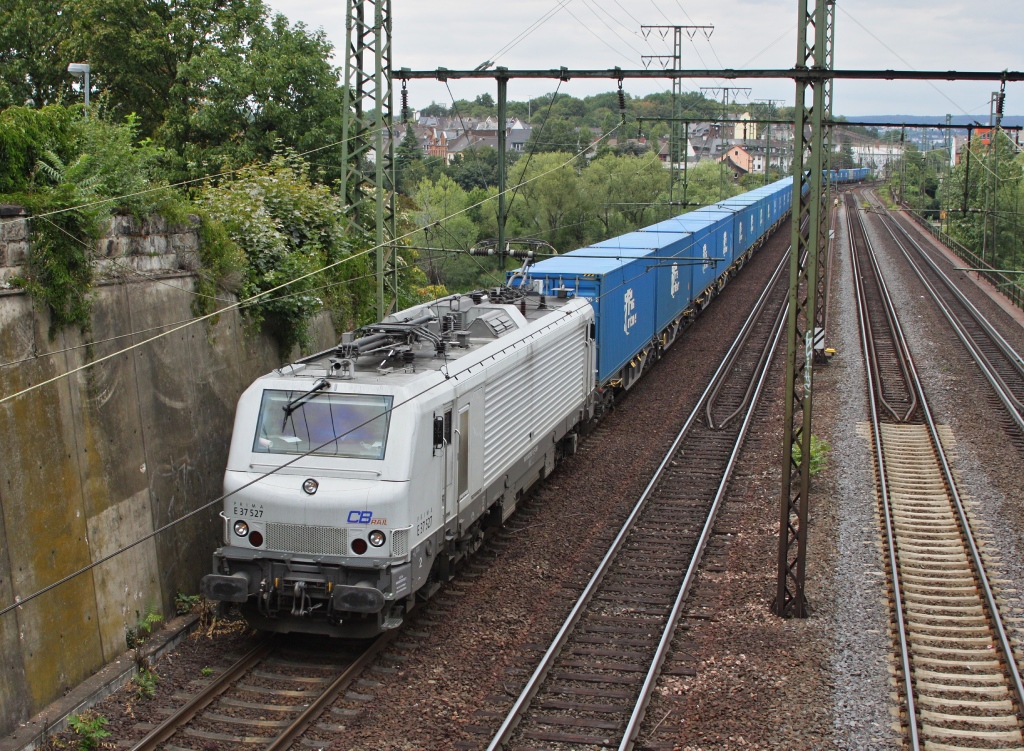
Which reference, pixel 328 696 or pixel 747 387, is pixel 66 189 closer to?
pixel 328 696

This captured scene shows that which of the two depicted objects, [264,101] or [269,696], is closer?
[269,696]

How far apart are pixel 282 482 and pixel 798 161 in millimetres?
6555

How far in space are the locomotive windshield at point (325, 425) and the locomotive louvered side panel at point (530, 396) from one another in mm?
2315

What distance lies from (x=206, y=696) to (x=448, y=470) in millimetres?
3347

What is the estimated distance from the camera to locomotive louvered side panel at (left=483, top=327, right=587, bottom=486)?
42.5ft

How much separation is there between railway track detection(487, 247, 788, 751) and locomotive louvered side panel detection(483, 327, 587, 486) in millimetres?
1837

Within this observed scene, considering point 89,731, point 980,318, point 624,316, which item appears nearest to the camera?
point 89,731

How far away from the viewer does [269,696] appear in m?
9.74

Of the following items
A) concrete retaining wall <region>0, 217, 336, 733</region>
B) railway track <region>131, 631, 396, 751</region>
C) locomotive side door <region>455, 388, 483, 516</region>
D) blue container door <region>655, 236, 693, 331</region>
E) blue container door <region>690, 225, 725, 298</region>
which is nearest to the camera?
railway track <region>131, 631, 396, 751</region>

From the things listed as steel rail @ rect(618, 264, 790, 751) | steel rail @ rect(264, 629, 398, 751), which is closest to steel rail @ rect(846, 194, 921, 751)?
steel rail @ rect(618, 264, 790, 751)

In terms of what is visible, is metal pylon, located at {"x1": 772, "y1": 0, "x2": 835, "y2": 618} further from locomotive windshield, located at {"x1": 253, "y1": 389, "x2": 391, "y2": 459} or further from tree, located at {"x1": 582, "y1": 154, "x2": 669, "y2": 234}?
tree, located at {"x1": 582, "y1": 154, "x2": 669, "y2": 234}

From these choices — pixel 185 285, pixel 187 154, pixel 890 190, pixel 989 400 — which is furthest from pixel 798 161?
pixel 890 190

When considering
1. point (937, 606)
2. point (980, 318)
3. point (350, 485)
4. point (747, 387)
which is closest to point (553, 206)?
point (980, 318)

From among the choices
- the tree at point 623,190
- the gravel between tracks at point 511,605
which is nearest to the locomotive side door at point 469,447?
the gravel between tracks at point 511,605
